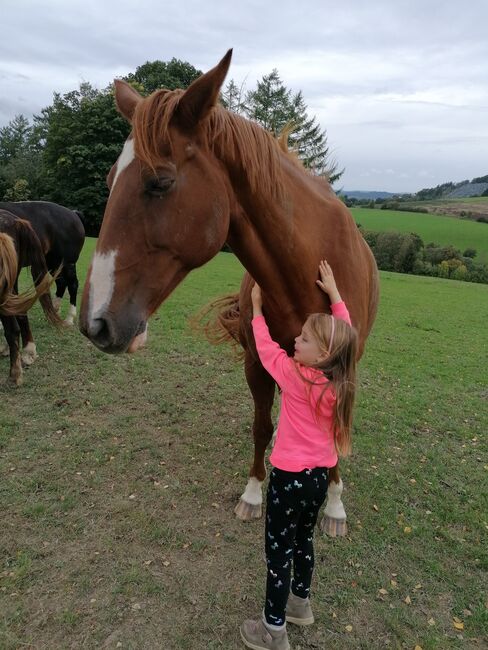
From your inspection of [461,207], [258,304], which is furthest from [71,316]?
[461,207]

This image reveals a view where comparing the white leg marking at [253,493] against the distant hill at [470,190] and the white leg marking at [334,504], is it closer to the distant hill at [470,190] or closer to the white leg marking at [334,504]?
the white leg marking at [334,504]

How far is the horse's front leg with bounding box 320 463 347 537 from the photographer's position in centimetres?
313

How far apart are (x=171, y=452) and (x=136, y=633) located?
5.89 feet

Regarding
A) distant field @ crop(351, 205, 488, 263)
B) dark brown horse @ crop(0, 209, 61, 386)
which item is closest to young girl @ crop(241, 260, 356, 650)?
dark brown horse @ crop(0, 209, 61, 386)

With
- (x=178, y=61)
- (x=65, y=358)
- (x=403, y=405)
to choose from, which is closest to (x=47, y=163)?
(x=178, y=61)

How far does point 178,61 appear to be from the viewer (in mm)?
33344

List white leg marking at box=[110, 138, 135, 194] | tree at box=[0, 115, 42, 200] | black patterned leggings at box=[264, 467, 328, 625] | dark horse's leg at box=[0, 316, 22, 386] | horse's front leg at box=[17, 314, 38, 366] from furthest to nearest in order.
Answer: tree at box=[0, 115, 42, 200] < horse's front leg at box=[17, 314, 38, 366] < dark horse's leg at box=[0, 316, 22, 386] < black patterned leggings at box=[264, 467, 328, 625] < white leg marking at box=[110, 138, 135, 194]

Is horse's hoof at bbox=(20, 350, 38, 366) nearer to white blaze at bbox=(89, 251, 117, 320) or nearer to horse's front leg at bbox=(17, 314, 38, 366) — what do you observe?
horse's front leg at bbox=(17, 314, 38, 366)

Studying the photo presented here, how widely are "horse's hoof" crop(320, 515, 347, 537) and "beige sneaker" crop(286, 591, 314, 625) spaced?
75cm

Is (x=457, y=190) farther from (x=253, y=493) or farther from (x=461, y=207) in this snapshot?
(x=253, y=493)

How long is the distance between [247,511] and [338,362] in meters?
1.85

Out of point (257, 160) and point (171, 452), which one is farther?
point (171, 452)

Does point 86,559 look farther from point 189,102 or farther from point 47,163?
point 47,163

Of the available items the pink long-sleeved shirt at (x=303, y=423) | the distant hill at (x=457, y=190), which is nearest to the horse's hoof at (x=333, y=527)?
the pink long-sleeved shirt at (x=303, y=423)
